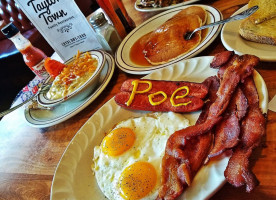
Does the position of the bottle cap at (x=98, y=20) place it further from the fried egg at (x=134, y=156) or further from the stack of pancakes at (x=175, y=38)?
the fried egg at (x=134, y=156)

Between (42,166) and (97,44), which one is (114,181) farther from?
(97,44)

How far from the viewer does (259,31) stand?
1.48 meters

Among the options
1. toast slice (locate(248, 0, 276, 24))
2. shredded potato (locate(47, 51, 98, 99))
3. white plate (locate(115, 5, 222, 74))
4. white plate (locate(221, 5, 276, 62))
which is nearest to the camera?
white plate (locate(221, 5, 276, 62))

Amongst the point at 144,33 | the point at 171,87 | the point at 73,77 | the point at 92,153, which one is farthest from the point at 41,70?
the point at 171,87

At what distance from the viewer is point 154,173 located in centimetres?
122

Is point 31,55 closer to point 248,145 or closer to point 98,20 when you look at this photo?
point 98,20

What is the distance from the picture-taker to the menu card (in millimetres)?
2145

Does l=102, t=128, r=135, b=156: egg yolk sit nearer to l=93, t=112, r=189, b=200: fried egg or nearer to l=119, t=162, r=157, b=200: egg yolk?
l=93, t=112, r=189, b=200: fried egg

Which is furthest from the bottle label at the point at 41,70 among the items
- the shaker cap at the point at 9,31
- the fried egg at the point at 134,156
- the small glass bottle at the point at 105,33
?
the fried egg at the point at 134,156

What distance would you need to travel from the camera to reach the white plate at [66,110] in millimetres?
1863

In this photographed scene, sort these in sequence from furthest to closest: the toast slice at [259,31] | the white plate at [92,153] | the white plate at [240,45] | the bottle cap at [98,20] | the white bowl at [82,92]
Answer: the bottle cap at [98,20] < the white bowl at [82,92] < the toast slice at [259,31] < the white plate at [240,45] < the white plate at [92,153]

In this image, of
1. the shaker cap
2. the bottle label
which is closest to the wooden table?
the bottle label

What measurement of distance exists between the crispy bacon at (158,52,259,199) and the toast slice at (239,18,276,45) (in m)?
0.30

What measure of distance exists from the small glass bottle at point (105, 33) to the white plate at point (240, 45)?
105 cm
